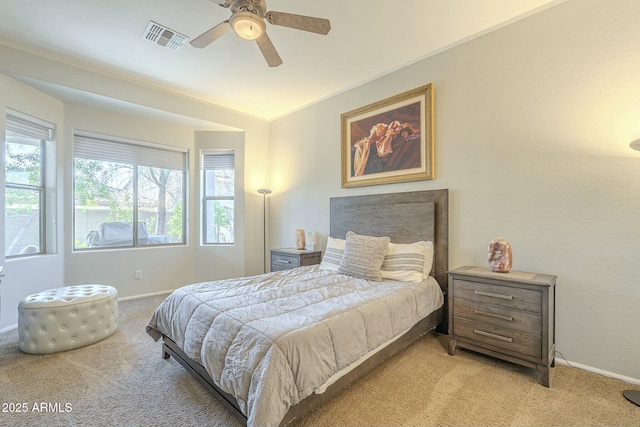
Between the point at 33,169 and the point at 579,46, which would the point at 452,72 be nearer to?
the point at 579,46

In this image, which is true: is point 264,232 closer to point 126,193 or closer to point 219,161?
point 219,161

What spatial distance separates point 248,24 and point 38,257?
3598 mm

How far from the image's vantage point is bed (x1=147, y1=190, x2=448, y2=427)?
1.38m

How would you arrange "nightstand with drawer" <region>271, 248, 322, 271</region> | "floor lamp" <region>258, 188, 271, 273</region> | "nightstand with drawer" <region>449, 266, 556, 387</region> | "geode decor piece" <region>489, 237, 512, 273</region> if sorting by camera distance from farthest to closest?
"floor lamp" <region>258, 188, 271, 273</region>, "nightstand with drawer" <region>271, 248, 322, 271</region>, "geode decor piece" <region>489, 237, 512, 273</region>, "nightstand with drawer" <region>449, 266, 556, 387</region>

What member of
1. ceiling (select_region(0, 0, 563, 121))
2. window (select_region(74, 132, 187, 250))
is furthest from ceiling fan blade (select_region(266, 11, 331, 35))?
window (select_region(74, 132, 187, 250))

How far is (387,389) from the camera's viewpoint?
1.89 metres

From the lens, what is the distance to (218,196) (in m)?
4.75

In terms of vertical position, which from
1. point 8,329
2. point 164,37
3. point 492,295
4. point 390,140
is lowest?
point 8,329

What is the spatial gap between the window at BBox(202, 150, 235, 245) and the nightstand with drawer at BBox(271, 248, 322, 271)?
1158 millimetres

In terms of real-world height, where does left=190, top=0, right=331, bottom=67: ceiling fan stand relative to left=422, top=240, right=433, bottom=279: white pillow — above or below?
above

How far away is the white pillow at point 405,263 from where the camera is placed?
2.62m

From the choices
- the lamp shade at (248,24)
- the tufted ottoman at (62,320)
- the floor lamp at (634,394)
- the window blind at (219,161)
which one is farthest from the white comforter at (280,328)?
the window blind at (219,161)

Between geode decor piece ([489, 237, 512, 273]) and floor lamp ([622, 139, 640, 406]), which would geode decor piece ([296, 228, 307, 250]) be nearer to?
geode decor piece ([489, 237, 512, 273])

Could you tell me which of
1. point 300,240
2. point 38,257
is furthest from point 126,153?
point 300,240
